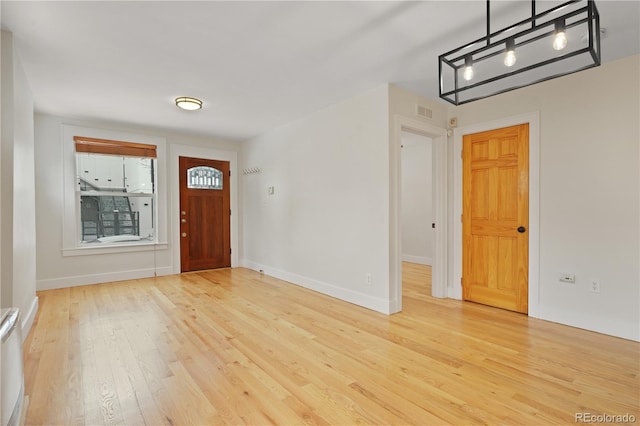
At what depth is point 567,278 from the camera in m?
3.13

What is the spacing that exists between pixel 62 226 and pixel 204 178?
91.6 inches

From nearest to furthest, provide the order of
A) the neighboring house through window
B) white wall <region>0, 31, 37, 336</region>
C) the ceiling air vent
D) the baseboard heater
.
A: the baseboard heater < white wall <region>0, 31, 37, 336</region> < the ceiling air vent < the neighboring house through window

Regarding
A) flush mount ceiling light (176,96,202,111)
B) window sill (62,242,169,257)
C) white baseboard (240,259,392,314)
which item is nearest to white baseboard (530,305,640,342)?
white baseboard (240,259,392,314)

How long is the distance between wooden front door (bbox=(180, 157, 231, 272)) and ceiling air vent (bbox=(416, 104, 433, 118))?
4030 millimetres

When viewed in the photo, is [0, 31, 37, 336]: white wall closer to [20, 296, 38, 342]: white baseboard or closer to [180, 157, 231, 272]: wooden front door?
[20, 296, 38, 342]: white baseboard

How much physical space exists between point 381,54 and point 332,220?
2.13m

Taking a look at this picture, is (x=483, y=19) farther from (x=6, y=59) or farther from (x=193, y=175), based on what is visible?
(x=193, y=175)

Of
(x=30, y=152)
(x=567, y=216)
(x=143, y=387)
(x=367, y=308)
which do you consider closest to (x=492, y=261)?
(x=567, y=216)

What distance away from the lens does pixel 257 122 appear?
16.6 ft

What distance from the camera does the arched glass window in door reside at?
591 cm

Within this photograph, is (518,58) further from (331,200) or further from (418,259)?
(418,259)

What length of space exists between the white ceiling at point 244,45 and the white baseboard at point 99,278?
8.38 ft

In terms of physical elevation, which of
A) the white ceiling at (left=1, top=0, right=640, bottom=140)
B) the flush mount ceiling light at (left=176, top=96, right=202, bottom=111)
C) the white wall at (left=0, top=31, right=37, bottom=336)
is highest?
the white ceiling at (left=1, top=0, right=640, bottom=140)

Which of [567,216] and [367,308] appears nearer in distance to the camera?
[567,216]
